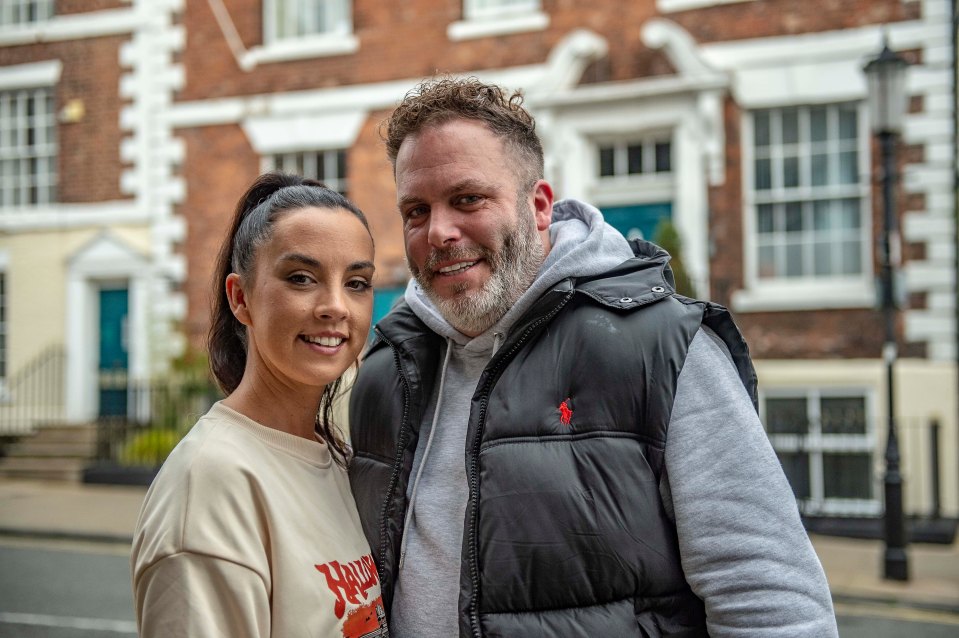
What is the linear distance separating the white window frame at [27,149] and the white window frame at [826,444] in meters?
11.6

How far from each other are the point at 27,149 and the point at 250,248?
48.4 feet

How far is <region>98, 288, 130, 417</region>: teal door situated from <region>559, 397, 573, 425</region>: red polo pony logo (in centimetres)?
1359

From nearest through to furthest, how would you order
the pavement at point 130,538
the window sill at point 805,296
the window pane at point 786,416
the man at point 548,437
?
the man at point 548,437 < the pavement at point 130,538 < the window pane at point 786,416 < the window sill at point 805,296

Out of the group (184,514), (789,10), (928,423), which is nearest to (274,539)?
(184,514)

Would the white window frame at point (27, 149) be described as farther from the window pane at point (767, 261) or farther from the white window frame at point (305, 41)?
the window pane at point (767, 261)

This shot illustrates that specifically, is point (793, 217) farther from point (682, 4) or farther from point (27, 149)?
point (27, 149)

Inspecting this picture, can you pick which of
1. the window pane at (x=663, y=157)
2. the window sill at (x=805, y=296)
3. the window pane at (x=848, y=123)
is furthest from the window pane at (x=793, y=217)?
the window pane at (x=663, y=157)

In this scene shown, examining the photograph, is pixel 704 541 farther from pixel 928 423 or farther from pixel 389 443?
pixel 928 423

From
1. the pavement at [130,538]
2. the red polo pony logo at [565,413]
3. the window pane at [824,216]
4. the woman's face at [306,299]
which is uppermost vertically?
the window pane at [824,216]

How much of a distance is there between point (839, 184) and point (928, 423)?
9.60 ft

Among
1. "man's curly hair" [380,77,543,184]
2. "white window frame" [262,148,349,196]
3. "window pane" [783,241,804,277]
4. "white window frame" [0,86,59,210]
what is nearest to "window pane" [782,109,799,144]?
"window pane" [783,241,804,277]

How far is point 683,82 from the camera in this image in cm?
1112

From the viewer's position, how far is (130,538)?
9383 millimetres

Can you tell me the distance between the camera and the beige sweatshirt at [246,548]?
1.78m
